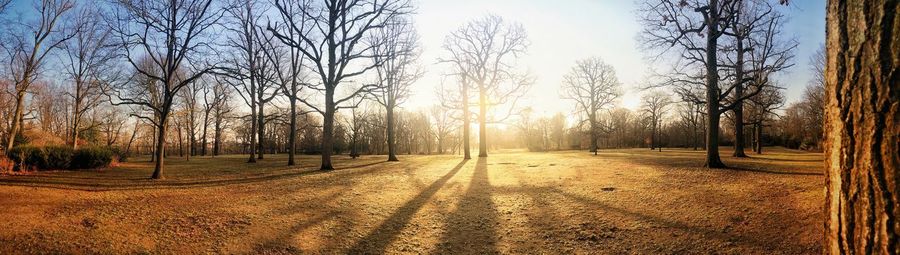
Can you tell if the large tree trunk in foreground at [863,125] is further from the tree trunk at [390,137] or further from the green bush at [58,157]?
the tree trunk at [390,137]

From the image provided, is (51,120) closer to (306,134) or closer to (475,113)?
(306,134)

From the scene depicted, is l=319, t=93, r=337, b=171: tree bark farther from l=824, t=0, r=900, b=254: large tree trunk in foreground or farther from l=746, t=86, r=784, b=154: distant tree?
l=746, t=86, r=784, b=154: distant tree

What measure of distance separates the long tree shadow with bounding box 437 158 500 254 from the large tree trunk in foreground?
4.64 m

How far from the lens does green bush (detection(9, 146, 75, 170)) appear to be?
41.9 ft

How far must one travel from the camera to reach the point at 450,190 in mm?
10820

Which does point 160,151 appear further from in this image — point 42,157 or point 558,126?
point 558,126

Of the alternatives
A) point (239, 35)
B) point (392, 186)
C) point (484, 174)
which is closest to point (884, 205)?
point (392, 186)

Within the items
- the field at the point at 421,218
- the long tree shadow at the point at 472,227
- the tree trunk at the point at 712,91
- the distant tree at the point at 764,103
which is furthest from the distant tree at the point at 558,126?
the long tree shadow at the point at 472,227

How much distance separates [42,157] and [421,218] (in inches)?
622

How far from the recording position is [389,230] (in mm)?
6945

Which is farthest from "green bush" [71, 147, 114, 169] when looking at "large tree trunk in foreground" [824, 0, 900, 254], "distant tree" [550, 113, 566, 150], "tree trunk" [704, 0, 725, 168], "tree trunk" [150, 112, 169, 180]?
"distant tree" [550, 113, 566, 150]

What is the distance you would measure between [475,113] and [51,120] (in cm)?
4992

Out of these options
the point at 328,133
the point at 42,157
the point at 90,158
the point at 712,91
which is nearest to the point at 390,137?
the point at 328,133

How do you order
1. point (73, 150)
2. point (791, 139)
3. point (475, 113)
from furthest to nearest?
point (791, 139), point (475, 113), point (73, 150)
